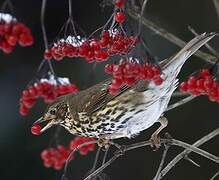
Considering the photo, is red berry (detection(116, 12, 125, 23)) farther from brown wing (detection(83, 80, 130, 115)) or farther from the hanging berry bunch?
brown wing (detection(83, 80, 130, 115))

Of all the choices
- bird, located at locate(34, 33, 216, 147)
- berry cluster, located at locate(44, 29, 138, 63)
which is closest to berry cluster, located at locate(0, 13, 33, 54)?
berry cluster, located at locate(44, 29, 138, 63)

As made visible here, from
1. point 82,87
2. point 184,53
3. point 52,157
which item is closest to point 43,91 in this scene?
point 52,157

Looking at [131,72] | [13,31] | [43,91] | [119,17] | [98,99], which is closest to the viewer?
[131,72]

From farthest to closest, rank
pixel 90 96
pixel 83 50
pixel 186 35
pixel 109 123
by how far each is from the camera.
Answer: pixel 186 35 → pixel 90 96 → pixel 109 123 → pixel 83 50

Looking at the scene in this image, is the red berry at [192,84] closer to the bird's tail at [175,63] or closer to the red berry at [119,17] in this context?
the bird's tail at [175,63]

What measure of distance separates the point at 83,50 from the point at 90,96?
0.65 m

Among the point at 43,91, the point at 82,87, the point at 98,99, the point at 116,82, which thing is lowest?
the point at 116,82

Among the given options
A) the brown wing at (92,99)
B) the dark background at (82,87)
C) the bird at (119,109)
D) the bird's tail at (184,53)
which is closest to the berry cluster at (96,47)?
the bird's tail at (184,53)

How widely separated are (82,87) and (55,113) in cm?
122

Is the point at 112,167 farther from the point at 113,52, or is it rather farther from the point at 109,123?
the point at 113,52

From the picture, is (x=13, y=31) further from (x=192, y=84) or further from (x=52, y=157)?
(x=52, y=157)

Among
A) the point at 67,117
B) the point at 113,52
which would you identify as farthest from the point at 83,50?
the point at 67,117

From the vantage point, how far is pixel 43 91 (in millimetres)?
2230

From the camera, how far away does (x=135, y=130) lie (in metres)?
2.27
